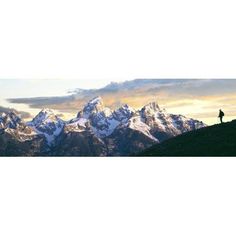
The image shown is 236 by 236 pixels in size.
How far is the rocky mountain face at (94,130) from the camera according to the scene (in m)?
42.5

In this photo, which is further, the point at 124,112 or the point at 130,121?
the point at 124,112

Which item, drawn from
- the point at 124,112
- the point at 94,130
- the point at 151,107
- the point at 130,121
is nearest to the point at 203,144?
the point at 151,107

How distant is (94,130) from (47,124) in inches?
83.0

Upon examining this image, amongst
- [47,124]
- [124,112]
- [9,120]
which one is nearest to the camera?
[47,124]

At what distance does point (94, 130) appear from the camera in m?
43.1

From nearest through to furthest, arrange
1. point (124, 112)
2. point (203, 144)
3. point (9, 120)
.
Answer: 1. point (9, 120)
2. point (203, 144)
3. point (124, 112)

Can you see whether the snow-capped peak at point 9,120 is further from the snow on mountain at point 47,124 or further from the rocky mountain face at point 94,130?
the snow on mountain at point 47,124

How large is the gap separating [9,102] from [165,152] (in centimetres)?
707

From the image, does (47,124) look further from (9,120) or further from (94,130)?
(94,130)

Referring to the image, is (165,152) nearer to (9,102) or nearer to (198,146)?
(198,146)

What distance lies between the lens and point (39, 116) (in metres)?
42.8

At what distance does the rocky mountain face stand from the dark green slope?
13.3 inches

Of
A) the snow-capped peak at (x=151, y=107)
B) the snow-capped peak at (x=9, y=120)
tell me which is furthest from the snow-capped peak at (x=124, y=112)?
the snow-capped peak at (x=9, y=120)
